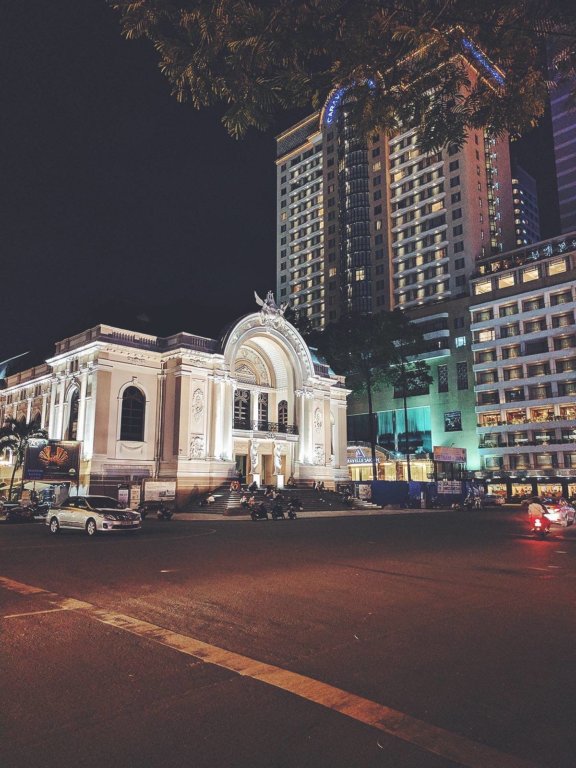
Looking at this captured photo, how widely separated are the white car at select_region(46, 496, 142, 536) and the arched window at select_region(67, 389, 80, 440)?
22013 millimetres

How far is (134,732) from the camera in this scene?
159 inches

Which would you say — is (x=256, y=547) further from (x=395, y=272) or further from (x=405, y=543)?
(x=395, y=272)

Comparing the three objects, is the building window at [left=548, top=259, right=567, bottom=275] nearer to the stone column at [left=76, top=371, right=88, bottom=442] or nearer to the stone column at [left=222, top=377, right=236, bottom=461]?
the stone column at [left=222, top=377, right=236, bottom=461]

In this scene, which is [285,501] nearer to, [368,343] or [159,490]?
[159,490]

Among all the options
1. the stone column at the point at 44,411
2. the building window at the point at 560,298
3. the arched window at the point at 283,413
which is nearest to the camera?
the stone column at the point at 44,411

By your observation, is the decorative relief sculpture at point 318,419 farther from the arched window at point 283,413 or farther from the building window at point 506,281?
the building window at point 506,281

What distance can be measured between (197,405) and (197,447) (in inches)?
129

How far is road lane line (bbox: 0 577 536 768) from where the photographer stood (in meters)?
3.72

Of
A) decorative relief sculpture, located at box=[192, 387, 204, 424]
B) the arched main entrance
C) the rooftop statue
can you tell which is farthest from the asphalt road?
the rooftop statue

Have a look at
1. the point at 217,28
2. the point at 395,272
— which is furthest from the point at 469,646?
the point at 395,272

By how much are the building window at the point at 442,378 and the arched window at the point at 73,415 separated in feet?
174

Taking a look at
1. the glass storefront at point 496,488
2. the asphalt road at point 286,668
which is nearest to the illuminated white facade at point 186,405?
the glass storefront at point 496,488

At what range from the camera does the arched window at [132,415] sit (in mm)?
41278

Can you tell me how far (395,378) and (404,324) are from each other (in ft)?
22.3
